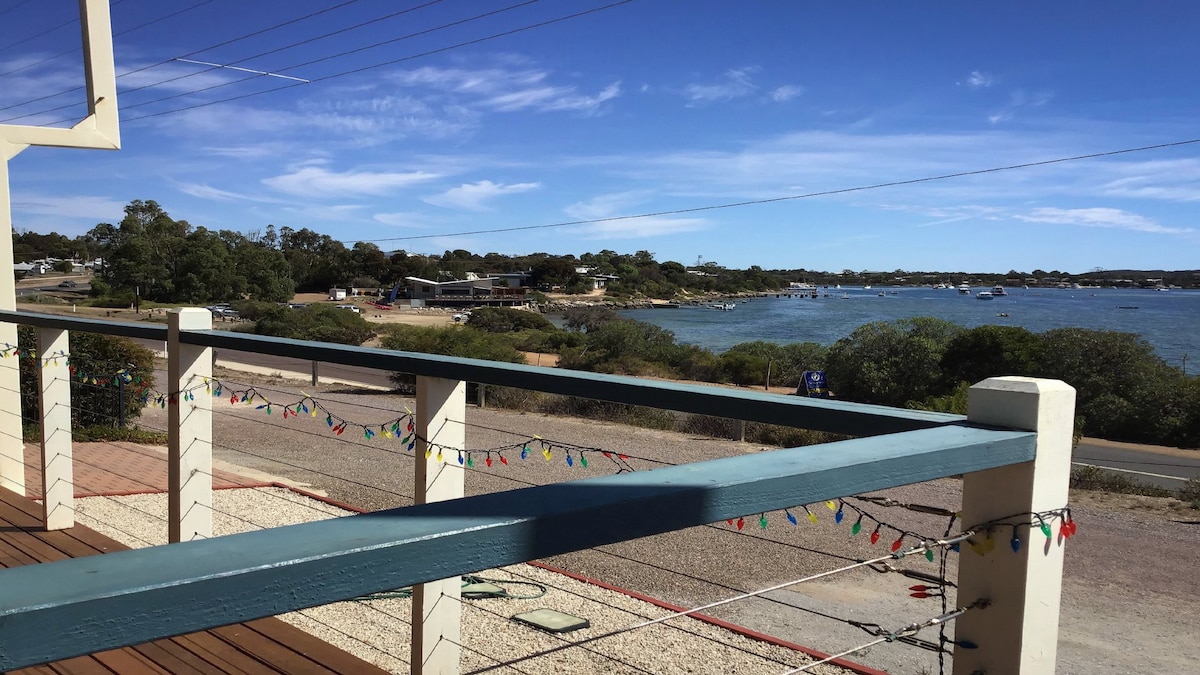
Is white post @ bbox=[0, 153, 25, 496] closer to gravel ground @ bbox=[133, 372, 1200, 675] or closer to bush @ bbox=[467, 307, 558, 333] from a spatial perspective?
gravel ground @ bbox=[133, 372, 1200, 675]

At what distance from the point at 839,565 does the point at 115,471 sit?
6.79 m

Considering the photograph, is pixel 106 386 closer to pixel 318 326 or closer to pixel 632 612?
pixel 632 612

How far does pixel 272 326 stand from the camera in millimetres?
40938

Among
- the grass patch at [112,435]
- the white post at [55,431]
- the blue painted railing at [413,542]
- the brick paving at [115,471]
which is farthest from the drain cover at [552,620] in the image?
the grass patch at [112,435]

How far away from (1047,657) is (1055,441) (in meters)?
0.33

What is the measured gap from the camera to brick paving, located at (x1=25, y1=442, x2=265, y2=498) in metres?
7.73

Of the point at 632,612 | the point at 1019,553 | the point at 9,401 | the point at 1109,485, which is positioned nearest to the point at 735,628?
the point at 632,612

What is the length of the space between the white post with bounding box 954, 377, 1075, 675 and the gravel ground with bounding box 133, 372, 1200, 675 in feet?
5.06

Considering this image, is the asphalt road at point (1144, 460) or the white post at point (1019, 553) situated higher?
the white post at point (1019, 553)

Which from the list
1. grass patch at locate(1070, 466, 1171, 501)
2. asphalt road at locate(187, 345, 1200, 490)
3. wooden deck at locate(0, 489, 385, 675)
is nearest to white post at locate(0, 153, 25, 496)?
wooden deck at locate(0, 489, 385, 675)

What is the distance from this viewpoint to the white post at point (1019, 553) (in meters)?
1.38

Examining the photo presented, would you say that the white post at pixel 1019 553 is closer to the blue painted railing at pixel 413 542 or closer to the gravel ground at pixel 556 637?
the blue painted railing at pixel 413 542

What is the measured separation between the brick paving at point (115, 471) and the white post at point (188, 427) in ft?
14.2

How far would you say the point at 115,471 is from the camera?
28.8 ft
